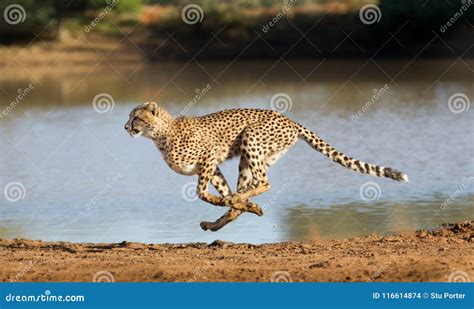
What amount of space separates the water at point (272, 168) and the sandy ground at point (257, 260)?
910mm

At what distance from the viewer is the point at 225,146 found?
12508mm

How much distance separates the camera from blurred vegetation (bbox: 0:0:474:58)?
32.4m

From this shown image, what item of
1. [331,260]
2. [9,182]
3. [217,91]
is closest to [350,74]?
[217,91]

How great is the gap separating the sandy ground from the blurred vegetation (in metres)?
20.3

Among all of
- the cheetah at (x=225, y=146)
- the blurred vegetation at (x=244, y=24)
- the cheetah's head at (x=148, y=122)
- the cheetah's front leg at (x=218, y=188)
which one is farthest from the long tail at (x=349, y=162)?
the blurred vegetation at (x=244, y=24)

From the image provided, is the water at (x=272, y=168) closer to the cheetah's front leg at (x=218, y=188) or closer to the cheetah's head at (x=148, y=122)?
the cheetah's front leg at (x=218, y=188)

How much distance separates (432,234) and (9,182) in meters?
6.91

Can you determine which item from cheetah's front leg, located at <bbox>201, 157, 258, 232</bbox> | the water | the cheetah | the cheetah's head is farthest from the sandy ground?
the cheetah's head

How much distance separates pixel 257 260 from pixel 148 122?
225cm

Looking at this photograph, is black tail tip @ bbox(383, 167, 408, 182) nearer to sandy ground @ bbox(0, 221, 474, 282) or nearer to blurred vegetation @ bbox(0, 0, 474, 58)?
sandy ground @ bbox(0, 221, 474, 282)

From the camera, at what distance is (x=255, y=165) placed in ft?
40.7

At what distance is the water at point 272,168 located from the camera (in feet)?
44.8

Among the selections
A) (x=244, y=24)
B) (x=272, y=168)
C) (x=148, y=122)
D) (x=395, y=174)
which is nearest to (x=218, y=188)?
(x=148, y=122)

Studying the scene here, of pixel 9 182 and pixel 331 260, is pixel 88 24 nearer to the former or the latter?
pixel 9 182
